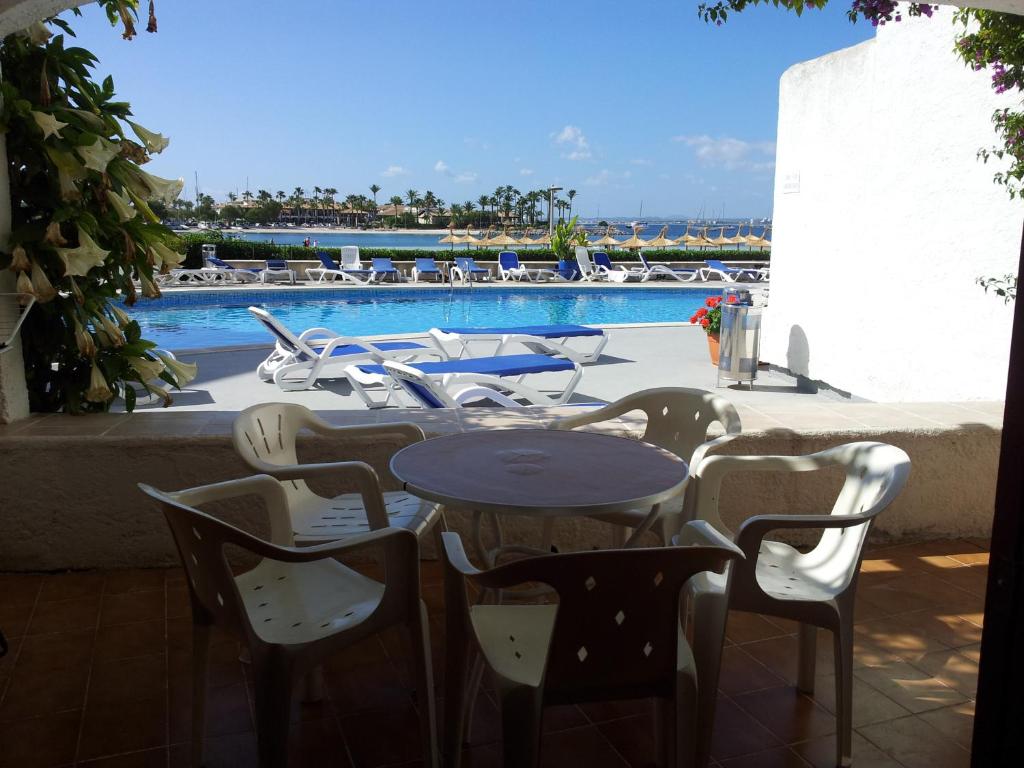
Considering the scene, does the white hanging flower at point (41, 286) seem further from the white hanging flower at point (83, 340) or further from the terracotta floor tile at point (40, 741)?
the terracotta floor tile at point (40, 741)

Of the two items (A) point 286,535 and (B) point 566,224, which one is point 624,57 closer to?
(B) point 566,224

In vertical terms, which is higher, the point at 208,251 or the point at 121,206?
the point at 121,206

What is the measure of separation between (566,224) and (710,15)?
1608cm

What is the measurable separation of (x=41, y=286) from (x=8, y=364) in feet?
1.32

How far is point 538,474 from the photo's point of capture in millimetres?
2062

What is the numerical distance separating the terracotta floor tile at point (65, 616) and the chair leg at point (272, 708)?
133 cm

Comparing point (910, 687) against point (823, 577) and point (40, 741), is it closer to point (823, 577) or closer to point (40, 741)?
point (823, 577)

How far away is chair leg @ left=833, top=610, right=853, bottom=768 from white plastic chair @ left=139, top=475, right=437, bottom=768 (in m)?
0.98

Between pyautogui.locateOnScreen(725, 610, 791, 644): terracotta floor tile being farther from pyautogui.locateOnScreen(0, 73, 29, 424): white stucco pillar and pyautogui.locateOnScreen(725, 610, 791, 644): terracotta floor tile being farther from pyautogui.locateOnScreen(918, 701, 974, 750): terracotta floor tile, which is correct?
pyautogui.locateOnScreen(0, 73, 29, 424): white stucco pillar

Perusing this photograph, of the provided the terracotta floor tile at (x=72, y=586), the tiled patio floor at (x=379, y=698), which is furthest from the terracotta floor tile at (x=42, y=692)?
the terracotta floor tile at (x=72, y=586)

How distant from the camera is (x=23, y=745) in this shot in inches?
77.6

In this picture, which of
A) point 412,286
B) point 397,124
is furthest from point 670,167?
point 412,286

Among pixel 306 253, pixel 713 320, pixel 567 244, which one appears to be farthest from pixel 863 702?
pixel 306 253

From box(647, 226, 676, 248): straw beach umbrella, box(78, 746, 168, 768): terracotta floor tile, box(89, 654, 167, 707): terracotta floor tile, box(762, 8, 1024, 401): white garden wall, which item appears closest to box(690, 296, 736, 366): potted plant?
box(762, 8, 1024, 401): white garden wall
